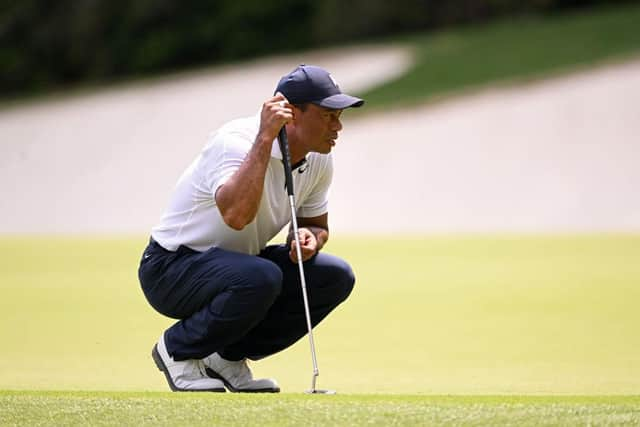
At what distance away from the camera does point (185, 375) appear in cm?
395

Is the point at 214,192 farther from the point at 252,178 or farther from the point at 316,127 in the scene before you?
the point at 316,127

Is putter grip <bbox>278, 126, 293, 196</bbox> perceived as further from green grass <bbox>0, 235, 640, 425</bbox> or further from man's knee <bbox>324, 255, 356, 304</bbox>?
green grass <bbox>0, 235, 640, 425</bbox>

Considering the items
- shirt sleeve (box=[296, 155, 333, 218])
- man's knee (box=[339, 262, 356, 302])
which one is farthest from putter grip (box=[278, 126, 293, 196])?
man's knee (box=[339, 262, 356, 302])

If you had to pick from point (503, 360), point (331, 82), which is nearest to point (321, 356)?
point (503, 360)

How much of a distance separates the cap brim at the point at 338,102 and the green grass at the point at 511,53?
13.3 m

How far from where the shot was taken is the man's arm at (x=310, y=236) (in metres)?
4.02

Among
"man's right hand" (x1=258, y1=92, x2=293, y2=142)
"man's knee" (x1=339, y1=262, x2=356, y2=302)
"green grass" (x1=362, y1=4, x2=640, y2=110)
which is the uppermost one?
"man's right hand" (x1=258, y1=92, x2=293, y2=142)

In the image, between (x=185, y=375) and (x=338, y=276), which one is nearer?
(x=185, y=375)

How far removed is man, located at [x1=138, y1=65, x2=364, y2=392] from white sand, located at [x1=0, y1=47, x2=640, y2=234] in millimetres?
8922

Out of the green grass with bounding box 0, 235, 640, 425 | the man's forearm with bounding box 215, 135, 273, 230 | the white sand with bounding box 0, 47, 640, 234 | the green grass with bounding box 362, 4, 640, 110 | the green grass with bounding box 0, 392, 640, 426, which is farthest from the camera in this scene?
the green grass with bounding box 362, 4, 640, 110

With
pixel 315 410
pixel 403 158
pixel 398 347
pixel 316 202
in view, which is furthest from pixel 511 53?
pixel 315 410

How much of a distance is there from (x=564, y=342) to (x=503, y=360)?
1.81ft

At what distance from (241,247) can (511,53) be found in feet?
50.2

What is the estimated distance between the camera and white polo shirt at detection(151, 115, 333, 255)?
3797 millimetres
